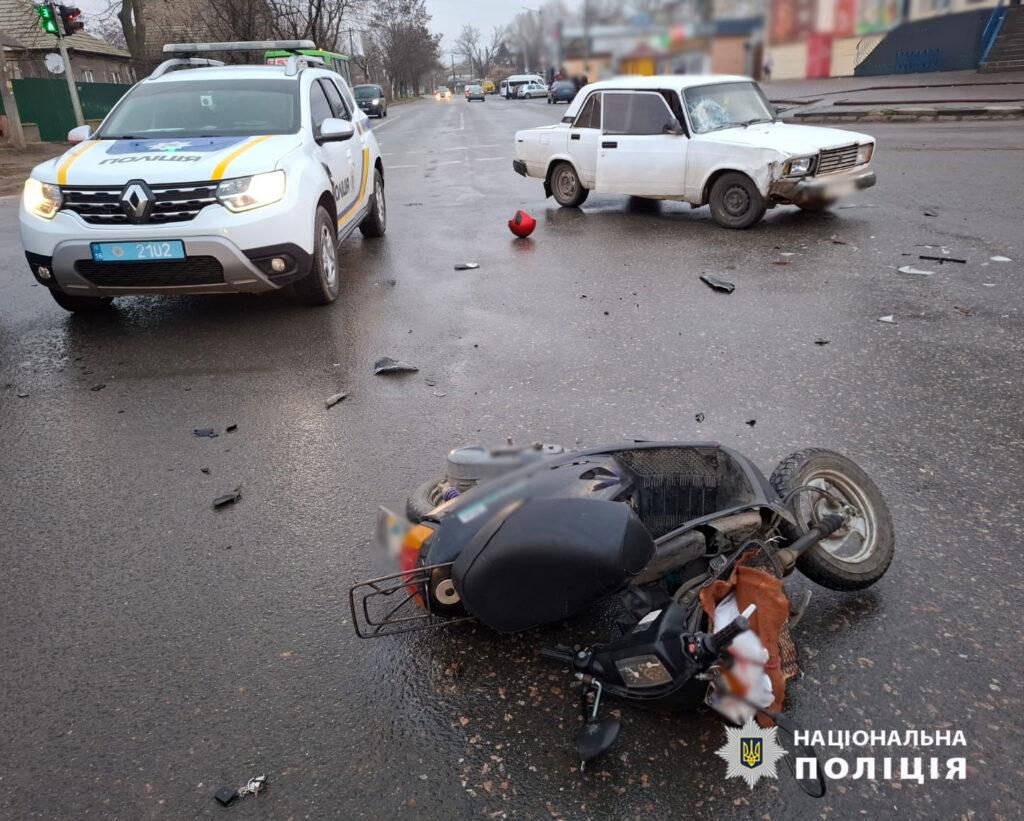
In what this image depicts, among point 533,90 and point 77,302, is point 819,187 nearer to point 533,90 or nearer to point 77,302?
point 77,302

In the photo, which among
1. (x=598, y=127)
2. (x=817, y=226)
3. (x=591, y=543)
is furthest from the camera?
(x=598, y=127)

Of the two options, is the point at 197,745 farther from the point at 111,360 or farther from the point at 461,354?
the point at 111,360

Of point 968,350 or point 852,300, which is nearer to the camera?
point 968,350

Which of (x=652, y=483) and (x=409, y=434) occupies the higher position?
(x=652, y=483)

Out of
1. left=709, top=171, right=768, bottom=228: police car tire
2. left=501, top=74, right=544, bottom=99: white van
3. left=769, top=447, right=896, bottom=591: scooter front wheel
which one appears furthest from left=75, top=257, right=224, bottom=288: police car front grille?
left=501, top=74, right=544, bottom=99: white van

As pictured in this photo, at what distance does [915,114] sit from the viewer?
22250mm

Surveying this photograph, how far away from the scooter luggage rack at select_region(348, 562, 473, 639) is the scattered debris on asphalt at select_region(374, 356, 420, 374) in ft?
8.06

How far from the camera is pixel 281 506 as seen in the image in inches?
143

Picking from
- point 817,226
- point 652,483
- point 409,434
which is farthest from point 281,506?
point 817,226

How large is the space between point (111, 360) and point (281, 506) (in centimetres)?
287

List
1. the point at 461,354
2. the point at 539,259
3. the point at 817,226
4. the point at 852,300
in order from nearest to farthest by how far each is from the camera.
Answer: the point at 461,354 < the point at 852,300 < the point at 539,259 < the point at 817,226

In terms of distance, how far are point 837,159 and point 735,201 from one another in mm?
1237

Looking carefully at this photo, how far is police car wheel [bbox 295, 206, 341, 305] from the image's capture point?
257 inches

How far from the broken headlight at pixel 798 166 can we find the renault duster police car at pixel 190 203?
5018mm
